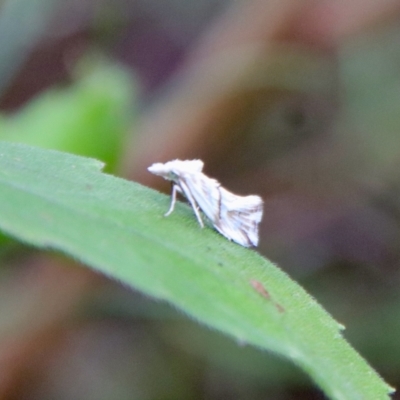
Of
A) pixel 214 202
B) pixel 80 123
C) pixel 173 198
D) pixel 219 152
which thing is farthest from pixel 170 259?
pixel 219 152

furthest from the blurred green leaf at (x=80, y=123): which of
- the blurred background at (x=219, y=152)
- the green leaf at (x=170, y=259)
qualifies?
the green leaf at (x=170, y=259)

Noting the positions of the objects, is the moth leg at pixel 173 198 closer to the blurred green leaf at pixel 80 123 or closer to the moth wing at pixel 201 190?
the moth wing at pixel 201 190

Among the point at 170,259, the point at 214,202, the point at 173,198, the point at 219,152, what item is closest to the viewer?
the point at 170,259

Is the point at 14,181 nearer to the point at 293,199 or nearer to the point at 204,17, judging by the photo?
the point at 293,199

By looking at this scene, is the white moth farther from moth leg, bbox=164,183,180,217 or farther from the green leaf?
the green leaf

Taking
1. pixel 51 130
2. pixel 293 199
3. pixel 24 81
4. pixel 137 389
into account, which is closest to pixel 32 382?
pixel 137 389

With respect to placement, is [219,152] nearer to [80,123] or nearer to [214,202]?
[80,123]
